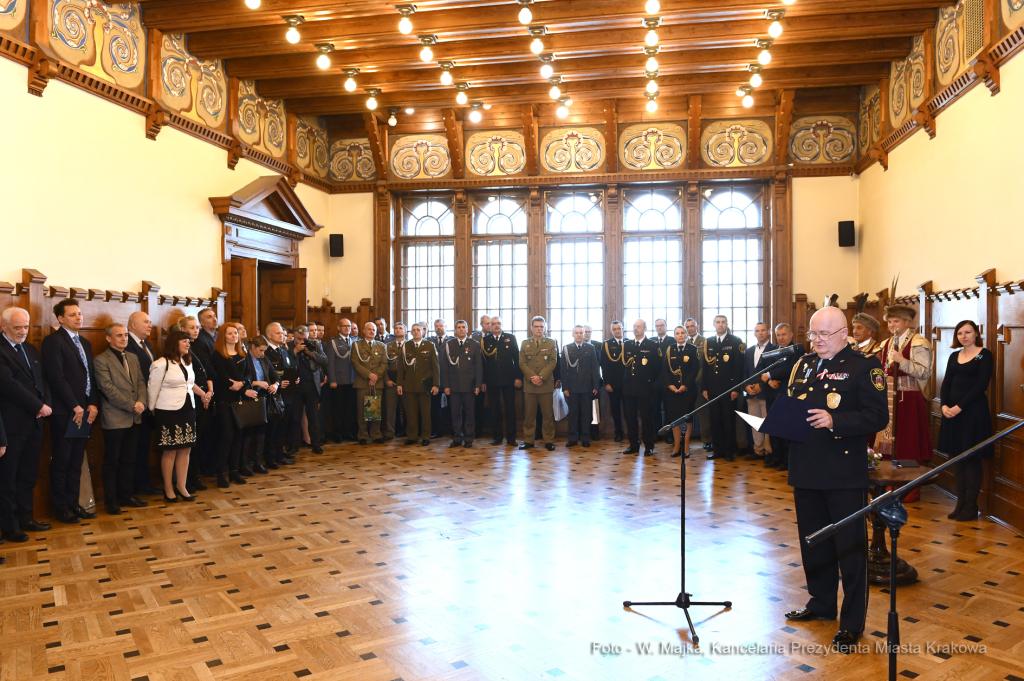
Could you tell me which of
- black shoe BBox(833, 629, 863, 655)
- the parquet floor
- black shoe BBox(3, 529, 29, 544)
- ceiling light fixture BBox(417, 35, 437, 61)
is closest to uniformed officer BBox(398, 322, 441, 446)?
the parquet floor

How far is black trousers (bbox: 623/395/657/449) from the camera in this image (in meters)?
8.04

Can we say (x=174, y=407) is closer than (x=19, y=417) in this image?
No

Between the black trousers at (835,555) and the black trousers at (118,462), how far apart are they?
16.4ft

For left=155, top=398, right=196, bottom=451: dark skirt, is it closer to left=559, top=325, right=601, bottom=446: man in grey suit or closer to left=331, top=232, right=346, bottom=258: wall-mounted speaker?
left=559, top=325, right=601, bottom=446: man in grey suit

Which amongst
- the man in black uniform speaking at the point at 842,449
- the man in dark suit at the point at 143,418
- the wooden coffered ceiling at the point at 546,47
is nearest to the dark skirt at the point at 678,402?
the wooden coffered ceiling at the point at 546,47

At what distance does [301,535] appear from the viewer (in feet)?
15.5

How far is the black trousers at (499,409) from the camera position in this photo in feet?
28.4

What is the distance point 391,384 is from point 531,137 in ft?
13.5

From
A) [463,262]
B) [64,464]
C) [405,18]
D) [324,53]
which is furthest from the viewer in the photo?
[463,262]

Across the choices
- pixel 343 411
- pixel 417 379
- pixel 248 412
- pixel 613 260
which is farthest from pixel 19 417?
pixel 613 260

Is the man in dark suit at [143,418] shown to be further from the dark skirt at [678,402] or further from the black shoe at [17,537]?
the dark skirt at [678,402]

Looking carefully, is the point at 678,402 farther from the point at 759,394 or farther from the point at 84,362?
the point at 84,362

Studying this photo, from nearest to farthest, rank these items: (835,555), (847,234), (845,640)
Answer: (845,640) → (835,555) → (847,234)

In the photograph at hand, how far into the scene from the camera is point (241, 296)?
26.1 feet
